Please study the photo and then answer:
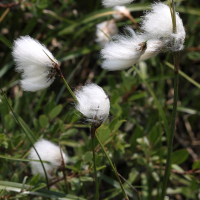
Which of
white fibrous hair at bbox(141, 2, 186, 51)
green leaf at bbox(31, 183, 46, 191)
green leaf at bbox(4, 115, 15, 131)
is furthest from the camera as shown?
green leaf at bbox(4, 115, 15, 131)

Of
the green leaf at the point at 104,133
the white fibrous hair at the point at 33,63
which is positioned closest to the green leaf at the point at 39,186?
the green leaf at the point at 104,133

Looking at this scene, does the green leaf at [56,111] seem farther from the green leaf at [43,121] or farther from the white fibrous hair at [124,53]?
the white fibrous hair at [124,53]

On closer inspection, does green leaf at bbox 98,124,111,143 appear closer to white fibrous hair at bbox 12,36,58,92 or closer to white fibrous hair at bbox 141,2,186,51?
white fibrous hair at bbox 12,36,58,92

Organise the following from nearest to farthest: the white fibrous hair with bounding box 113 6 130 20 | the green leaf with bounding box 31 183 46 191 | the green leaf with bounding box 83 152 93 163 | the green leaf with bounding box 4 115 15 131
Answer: the green leaf with bounding box 31 183 46 191, the green leaf with bounding box 83 152 93 163, the green leaf with bounding box 4 115 15 131, the white fibrous hair with bounding box 113 6 130 20

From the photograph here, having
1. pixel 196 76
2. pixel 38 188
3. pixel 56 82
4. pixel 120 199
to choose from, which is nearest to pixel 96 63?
pixel 56 82

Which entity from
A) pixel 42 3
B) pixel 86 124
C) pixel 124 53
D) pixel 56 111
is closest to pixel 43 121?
pixel 56 111

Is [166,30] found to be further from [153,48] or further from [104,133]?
[104,133]

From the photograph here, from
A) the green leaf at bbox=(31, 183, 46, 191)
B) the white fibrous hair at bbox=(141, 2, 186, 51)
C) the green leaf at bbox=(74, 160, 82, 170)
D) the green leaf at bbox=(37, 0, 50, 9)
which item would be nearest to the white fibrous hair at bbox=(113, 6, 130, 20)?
the green leaf at bbox=(37, 0, 50, 9)
